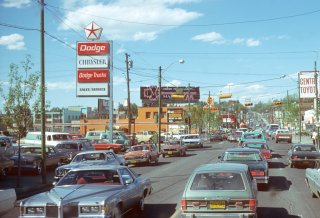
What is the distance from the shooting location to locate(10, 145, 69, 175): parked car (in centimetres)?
2323

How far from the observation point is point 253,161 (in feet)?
53.2

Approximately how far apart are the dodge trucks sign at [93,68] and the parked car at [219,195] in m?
32.9

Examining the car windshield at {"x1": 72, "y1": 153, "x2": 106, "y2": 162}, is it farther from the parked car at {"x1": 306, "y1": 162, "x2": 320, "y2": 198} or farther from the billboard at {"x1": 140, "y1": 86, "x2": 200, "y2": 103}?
the billboard at {"x1": 140, "y1": 86, "x2": 200, "y2": 103}

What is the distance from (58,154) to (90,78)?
53.8 ft

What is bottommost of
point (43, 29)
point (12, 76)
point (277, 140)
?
point (277, 140)

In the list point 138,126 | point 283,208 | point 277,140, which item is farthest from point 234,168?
point 138,126

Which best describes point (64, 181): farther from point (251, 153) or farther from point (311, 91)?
point (311, 91)

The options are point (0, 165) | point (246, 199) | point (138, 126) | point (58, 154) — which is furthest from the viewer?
point (138, 126)

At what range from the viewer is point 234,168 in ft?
32.6

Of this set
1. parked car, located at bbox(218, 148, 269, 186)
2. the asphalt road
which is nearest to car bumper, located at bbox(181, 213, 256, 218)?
the asphalt road

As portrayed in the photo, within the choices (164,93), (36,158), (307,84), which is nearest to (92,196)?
(36,158)

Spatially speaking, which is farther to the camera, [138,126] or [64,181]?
[138,126]

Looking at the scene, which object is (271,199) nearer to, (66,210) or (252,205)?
(252,205)

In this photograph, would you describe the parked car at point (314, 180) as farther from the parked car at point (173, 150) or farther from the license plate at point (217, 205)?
the parked car at point (173, 150)
